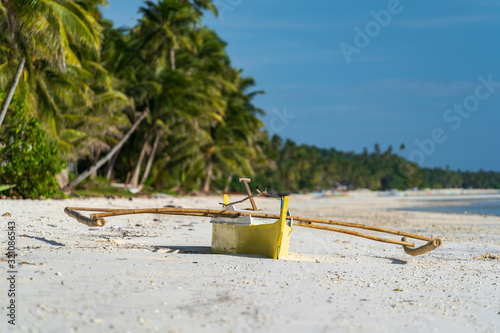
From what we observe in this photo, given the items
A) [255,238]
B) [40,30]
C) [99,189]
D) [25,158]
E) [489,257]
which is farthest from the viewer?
[99,189]

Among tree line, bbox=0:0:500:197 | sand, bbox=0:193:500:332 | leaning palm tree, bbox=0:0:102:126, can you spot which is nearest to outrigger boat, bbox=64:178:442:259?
sand, bbox=0:193:500:332

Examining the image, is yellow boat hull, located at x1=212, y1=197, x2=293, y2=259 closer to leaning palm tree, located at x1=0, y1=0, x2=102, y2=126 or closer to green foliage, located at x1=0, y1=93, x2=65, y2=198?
leaning palm tree, located at x1=0, y1=0, x2=102, y2=126

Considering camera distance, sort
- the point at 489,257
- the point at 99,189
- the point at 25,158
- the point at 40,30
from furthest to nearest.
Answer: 1. the point at 99,189
2. the point at 25,158
3. the point at 40,30
4. the point at 489,257

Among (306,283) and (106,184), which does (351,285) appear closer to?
(306,283)

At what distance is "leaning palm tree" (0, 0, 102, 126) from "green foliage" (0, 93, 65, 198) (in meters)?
1.02

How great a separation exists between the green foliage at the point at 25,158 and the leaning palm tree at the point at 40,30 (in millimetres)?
1022

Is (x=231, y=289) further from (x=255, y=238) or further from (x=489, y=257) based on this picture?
(x=489, y=257)

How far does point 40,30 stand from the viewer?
A: 12.5 meters

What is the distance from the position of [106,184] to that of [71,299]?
58.0 feet

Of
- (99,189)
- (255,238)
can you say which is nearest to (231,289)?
(255,238)

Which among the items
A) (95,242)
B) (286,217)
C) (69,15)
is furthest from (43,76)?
(286,217)

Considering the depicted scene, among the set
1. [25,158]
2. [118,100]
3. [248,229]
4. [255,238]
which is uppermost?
[118,100]

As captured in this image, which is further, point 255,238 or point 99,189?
point 99,189

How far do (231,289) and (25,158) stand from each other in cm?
1173
